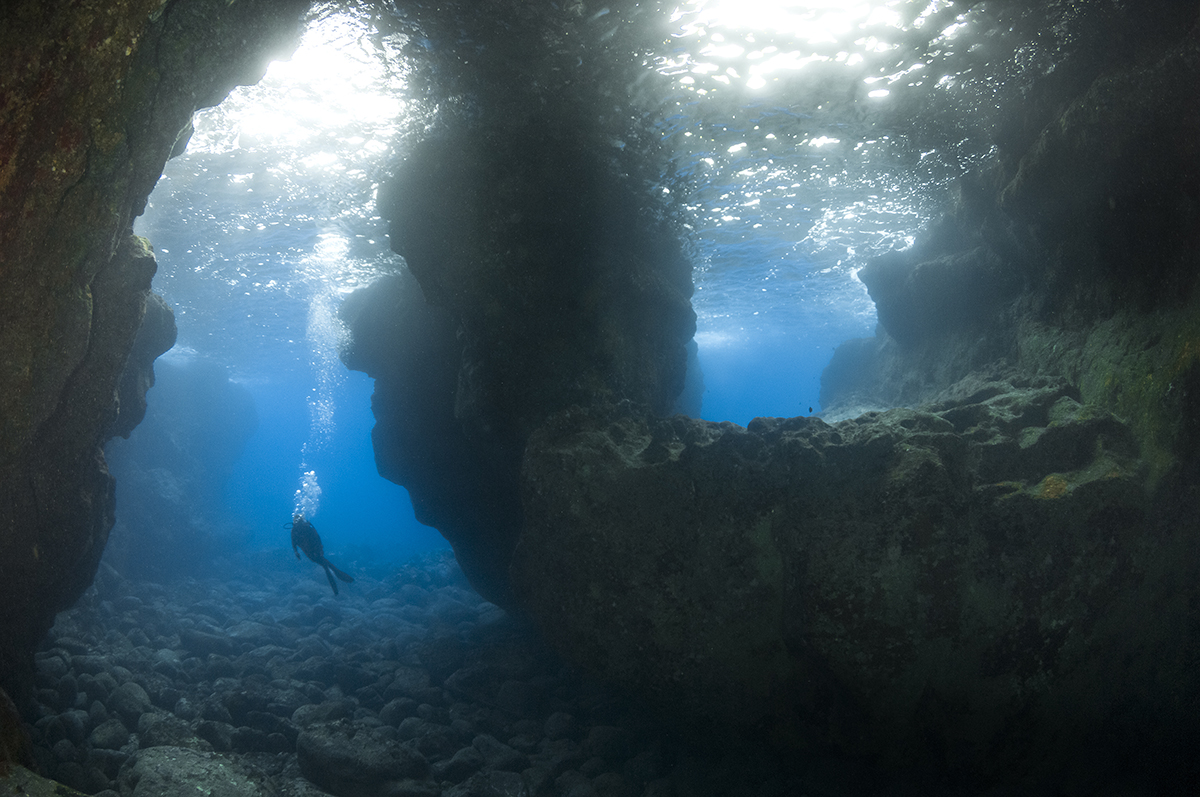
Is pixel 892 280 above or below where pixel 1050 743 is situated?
above

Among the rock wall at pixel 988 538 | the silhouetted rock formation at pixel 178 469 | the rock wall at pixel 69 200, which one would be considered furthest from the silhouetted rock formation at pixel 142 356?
the rock wall at pixel 988 538

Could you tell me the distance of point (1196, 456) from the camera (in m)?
5.42

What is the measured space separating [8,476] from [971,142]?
14.5 m

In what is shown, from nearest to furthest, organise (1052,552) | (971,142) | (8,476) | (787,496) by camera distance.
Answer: (8,476)
(1052,552)
(787,496)
(971,142)

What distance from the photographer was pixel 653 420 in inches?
329

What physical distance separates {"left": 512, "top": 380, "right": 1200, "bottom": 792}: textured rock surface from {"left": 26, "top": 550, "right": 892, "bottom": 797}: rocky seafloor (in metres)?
0.89

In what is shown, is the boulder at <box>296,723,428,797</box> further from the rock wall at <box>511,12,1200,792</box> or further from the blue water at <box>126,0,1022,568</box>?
the blue water at <box>126,0,1022,568</box>

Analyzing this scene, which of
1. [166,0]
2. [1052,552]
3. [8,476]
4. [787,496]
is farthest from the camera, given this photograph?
[787,496]

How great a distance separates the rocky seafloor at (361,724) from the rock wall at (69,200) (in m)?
1.62

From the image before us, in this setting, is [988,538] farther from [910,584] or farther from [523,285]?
[523,285]

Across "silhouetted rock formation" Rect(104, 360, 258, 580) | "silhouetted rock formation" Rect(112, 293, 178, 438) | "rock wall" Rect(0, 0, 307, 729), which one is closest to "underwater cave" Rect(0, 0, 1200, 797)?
"rock wall" Rect(0, 0, 307, 729)

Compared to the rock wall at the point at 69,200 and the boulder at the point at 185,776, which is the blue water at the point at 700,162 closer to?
the rock wall at the point at 69,200

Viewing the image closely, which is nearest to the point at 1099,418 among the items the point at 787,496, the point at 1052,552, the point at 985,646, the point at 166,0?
the point at 1052,552

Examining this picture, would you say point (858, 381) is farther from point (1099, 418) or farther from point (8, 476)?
point (8, 476)
